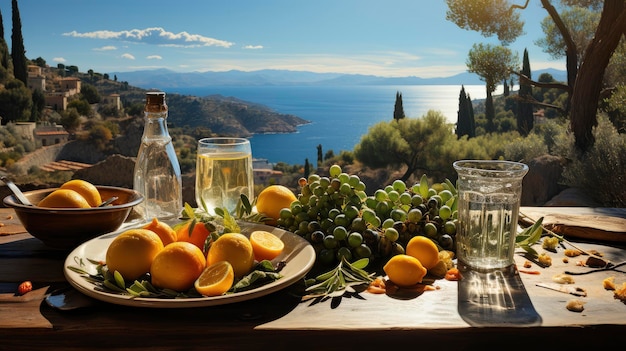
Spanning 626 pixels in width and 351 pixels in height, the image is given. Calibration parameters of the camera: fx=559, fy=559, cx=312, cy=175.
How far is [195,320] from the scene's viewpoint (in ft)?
2.54

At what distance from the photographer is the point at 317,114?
44219 millimetres

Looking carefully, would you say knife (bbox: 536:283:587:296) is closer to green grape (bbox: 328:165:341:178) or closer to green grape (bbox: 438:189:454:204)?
green grape (bbox: 438:189:454:204)

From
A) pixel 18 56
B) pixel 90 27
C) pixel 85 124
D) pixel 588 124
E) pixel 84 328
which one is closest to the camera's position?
pixel 84 328

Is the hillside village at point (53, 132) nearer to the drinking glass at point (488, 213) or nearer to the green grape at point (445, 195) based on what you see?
the green grape at point (445, 195)

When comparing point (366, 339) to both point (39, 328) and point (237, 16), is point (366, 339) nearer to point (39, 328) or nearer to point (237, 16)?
point (39, 328)

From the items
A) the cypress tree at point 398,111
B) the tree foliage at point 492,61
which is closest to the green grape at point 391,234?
the tree foliage at point 492,61

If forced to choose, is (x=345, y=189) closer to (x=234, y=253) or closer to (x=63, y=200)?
(x=234, y=253)

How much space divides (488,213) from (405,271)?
0.65 feet

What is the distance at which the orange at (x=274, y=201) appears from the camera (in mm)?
1197

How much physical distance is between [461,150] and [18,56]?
14.9m

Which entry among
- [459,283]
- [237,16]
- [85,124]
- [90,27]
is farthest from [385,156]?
[90,27]

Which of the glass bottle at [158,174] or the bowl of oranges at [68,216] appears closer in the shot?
the bowl of oranges at [68,216]

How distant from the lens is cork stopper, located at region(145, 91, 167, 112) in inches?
43.9

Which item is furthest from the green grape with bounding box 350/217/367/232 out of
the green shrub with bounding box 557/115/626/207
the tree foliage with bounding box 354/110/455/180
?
the tree foliage with bounding box 354/110/455/180
